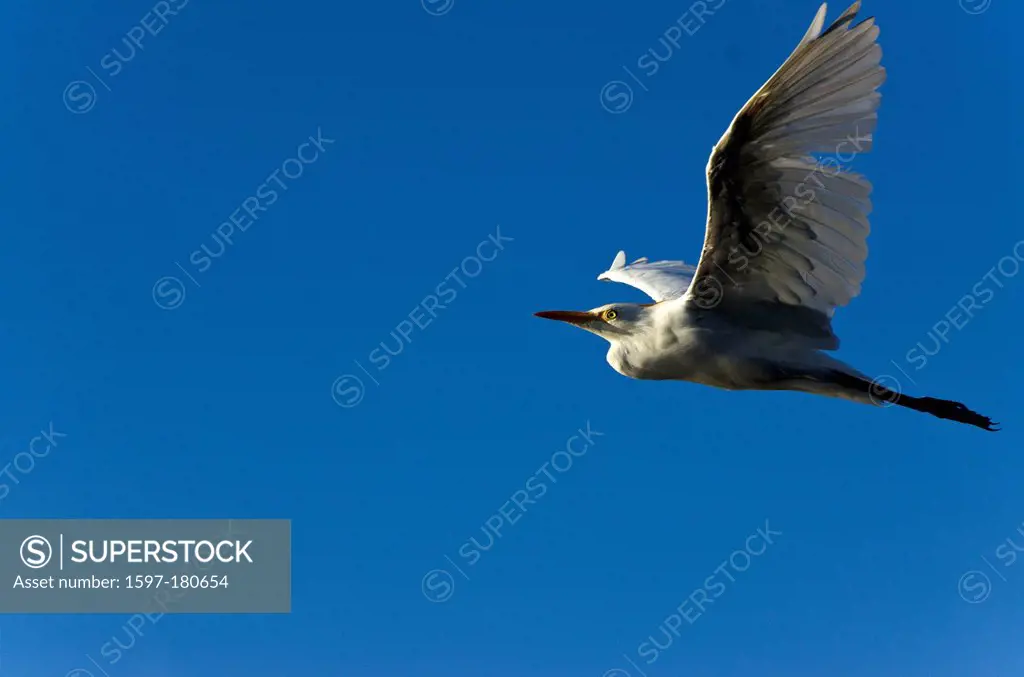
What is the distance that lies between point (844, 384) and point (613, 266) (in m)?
6.00

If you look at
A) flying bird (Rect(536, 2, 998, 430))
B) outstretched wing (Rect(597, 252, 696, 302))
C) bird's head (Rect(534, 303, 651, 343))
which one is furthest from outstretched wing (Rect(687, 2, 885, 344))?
outstretched wing (Rect(597, 252, 696, 302))

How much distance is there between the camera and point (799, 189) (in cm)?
833

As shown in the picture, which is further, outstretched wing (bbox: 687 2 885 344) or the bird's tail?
the bird's tail

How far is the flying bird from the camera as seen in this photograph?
25.7 ft

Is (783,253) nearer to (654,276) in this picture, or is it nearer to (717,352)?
(717,352)

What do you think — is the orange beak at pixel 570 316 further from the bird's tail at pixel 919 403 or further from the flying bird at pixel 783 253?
the bird's tail at pixel 919 403

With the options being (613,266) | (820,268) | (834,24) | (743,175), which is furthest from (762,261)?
(613,266)

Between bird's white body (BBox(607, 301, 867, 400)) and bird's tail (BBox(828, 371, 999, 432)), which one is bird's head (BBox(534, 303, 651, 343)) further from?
bird's tail (BBox(828, 371, 999, 432))

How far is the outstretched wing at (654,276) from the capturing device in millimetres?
12573

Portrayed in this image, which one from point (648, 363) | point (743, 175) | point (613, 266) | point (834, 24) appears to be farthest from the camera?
point (613, 266)

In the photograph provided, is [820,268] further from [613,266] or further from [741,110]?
[613,266]

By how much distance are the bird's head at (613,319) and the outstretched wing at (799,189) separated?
599 millimetres

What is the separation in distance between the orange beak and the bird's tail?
235 cm

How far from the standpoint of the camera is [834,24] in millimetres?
7496
